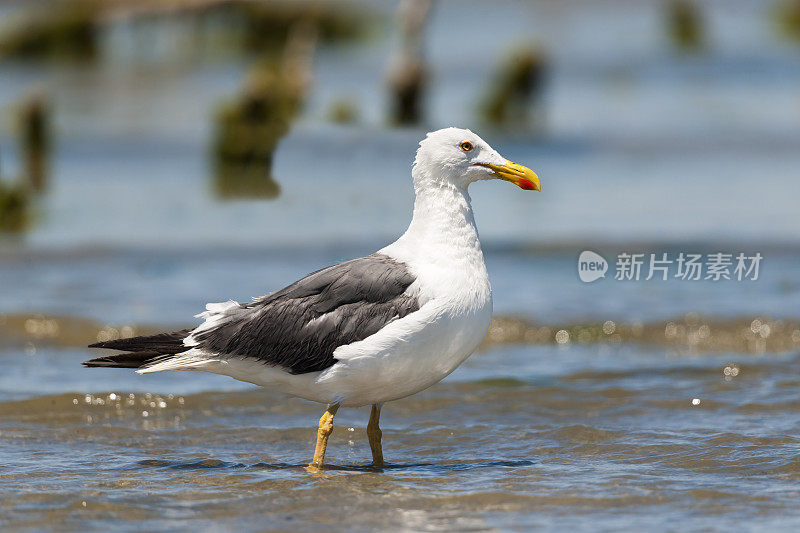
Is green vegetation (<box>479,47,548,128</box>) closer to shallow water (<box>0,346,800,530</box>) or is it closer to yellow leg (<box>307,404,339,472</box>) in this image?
shallow water (<box>0,346,800,530</box>)

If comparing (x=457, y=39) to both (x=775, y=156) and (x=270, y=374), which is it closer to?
(x=775, y=156)

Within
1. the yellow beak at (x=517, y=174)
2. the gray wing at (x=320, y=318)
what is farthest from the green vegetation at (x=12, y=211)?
the yellow beak at (x=517, y=174)

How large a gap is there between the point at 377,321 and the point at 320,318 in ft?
1.13

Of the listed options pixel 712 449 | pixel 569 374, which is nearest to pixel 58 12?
pixel 569 374

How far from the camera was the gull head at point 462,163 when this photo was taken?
7.11 metres

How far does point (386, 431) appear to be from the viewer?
8.05 metres

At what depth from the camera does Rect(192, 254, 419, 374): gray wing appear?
6715mm

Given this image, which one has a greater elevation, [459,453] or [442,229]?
[442,229]

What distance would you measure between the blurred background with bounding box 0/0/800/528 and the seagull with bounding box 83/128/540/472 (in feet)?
6.18

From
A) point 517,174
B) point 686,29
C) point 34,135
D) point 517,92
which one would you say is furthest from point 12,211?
point 686,29

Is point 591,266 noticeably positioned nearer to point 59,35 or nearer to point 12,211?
point 12,211

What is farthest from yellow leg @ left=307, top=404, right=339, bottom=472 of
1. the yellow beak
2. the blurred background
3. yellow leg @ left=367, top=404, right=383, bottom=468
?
the blurred background

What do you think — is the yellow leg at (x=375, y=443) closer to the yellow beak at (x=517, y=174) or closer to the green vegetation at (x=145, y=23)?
the yellow beak at (x=517, y=174)

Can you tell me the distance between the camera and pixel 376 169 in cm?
1914
